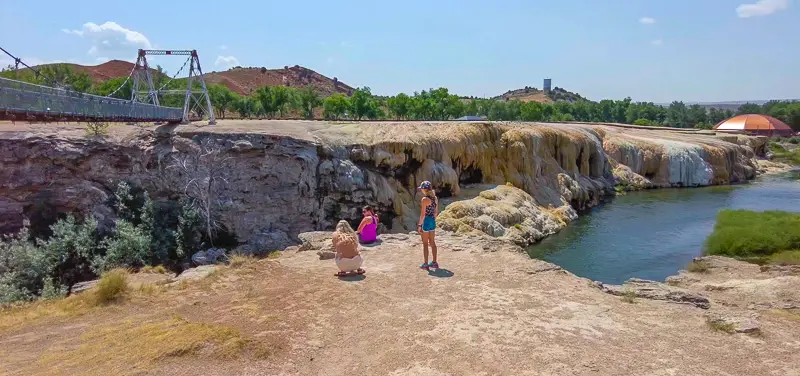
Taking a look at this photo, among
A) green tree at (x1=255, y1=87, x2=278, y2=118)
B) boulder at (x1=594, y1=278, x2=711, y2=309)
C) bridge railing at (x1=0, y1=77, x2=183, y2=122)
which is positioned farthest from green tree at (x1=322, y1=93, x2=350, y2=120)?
boulder at (x1=594, y1=278, x2=711, y2=309)

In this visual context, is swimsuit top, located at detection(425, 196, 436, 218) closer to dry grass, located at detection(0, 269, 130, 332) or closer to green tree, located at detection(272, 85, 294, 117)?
dry grass, located at detection(0, 269, 130, 332)

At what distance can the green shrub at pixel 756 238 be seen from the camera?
21562mm

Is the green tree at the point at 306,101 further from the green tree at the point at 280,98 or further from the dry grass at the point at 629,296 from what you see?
the dry grass at the point at 629,296

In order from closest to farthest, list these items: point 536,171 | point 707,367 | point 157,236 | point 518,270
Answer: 1. point 707,367
2. point 518,270
3. point 157,236
4. point 536,171

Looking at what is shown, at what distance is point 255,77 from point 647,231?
107m

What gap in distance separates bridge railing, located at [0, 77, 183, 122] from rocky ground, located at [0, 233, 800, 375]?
819 centimetres

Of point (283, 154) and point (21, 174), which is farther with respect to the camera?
point (283, 154)

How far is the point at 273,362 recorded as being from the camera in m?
Answer: 7.77

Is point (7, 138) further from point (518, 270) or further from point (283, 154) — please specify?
point (518, 270)

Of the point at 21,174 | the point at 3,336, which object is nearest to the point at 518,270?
the point at 3,336

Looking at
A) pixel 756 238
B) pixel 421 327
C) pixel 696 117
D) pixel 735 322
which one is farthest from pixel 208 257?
pixel 696 117

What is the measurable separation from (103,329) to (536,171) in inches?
1183

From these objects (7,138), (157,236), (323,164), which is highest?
(7,138)

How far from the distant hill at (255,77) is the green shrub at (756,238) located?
94724mm
